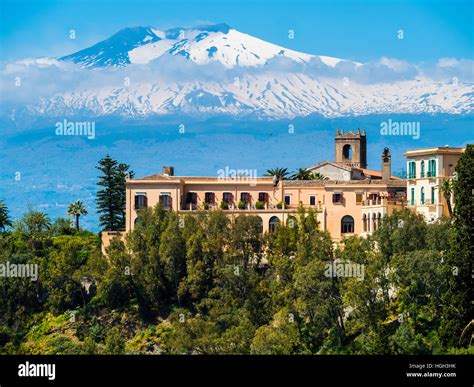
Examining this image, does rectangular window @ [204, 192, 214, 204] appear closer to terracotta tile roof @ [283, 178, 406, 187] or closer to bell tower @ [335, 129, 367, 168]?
terracotta tile roof @ [283, 178, 406, 187]

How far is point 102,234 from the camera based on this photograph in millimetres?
85688

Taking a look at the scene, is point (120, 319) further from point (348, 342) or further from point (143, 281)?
point (348, 342)

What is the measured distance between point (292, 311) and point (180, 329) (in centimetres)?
685

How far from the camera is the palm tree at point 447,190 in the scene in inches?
2867

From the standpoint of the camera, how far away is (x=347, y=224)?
3177 inches

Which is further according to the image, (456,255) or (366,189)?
(366,189)

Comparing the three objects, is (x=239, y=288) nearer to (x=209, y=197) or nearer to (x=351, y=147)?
(x=209, y=197)

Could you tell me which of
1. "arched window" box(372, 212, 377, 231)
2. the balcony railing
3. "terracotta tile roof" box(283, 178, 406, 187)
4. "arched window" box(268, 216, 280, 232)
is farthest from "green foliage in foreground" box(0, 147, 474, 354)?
the balcony railing

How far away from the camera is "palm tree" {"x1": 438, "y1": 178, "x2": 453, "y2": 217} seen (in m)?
72.8

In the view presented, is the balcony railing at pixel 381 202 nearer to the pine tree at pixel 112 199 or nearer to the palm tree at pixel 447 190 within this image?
the palm tree at pixel 447 190

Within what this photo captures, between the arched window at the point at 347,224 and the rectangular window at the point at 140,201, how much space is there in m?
13.0
